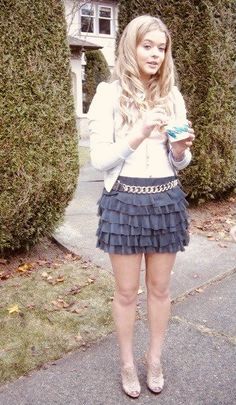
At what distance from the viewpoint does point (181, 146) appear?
2287 millimetres

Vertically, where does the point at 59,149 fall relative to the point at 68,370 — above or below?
above

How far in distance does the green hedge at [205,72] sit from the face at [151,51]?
3566 mm

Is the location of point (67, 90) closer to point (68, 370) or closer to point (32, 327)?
point (32, 327)

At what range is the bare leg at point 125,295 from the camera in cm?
245

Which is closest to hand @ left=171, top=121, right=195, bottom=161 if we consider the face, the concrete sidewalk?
the face

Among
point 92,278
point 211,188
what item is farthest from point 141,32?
point 211,188

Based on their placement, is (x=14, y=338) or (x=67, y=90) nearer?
(x=14, y=338)

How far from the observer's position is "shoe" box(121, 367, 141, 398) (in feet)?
8.51

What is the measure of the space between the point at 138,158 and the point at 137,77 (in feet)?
1.37

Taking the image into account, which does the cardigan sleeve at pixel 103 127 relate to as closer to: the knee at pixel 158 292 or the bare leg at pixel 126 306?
the bare leg at pixel 126 306

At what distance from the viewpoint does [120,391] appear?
2674mm

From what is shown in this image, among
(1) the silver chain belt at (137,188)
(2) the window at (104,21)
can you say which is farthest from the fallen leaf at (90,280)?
(2) the window at (104,21)

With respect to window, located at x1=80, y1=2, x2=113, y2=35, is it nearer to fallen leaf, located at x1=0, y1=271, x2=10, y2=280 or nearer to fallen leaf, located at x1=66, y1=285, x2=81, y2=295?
fallen leaf, located at x1=0, y1=271, x2=10, y2=280

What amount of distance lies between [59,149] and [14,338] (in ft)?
6.07
